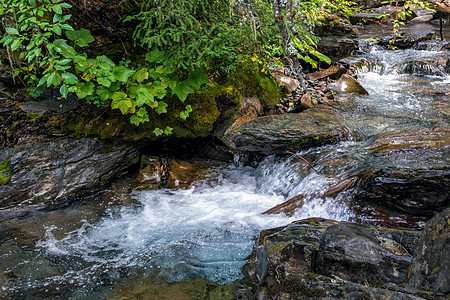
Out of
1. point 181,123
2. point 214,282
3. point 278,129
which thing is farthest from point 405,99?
point 214,282

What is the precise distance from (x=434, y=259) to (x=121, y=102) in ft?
12.9

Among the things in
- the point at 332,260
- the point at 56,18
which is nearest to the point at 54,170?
the point at 56,18

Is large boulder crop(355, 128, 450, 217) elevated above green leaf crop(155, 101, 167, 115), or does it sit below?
below

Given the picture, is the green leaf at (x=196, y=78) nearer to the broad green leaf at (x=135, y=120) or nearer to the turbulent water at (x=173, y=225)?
the broad green leaf at (x=135, y=120)

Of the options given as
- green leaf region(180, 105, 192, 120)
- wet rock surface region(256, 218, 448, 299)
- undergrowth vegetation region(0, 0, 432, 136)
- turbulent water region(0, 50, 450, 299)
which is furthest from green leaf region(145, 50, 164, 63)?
wet rock surface region(256, 218, 448, 299)

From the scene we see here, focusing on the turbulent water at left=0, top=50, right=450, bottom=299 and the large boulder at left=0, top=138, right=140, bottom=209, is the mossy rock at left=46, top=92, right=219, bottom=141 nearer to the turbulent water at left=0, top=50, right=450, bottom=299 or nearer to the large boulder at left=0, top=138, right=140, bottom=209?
the large boulder at left=0, top=138, right=140, bottom=209

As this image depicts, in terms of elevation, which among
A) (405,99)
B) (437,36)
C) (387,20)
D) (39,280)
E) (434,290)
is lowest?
(39,280)

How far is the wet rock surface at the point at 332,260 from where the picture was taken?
1.93m

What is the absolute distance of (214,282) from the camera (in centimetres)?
292

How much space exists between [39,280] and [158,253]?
1.21m

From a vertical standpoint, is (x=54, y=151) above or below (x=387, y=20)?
below

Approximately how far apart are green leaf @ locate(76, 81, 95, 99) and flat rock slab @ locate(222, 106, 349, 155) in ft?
7.30

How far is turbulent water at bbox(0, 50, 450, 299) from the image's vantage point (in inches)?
119

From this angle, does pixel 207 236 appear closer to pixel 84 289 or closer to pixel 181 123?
pixel 84 289
